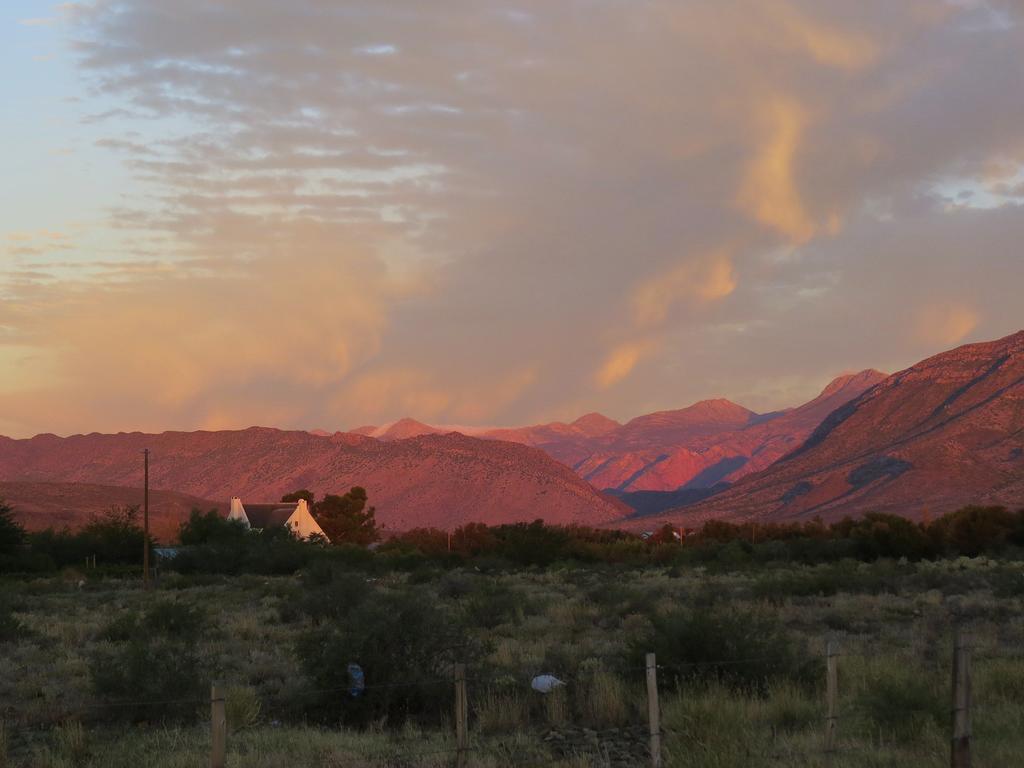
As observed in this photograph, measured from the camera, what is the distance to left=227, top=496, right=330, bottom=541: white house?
10231 centimetres

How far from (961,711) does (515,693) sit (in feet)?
24.5

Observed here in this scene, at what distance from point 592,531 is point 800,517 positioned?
4924 centimetres

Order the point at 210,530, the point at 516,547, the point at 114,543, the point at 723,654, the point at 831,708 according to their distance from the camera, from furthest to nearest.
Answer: the point at 210,530
the point at 114,543
the point at 516,547
the point at 723,654
the point at 831,708

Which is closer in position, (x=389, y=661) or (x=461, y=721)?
(x=461, y=721)

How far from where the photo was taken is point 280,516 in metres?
111

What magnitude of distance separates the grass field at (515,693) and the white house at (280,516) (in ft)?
240

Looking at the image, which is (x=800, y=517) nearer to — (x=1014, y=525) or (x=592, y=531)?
(x=592, y=531)

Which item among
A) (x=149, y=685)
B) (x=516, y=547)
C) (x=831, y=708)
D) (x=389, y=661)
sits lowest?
(x=516, y=547)

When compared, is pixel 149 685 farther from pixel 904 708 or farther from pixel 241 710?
pixel 904 708

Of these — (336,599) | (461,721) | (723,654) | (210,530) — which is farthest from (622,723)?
(210,530)

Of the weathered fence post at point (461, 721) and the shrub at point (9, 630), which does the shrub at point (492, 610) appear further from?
the weathered fence post at point (461, 721)

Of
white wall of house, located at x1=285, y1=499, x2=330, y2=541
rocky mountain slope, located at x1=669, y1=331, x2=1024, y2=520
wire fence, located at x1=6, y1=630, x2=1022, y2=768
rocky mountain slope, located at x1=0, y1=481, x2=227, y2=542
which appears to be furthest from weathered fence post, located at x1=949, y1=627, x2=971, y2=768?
rocky mountain slope, located at x1=0, y1=481, x2=227, y2=542

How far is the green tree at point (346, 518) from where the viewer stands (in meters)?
115

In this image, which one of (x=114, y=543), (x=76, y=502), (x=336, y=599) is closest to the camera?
(x=336, y=599)
